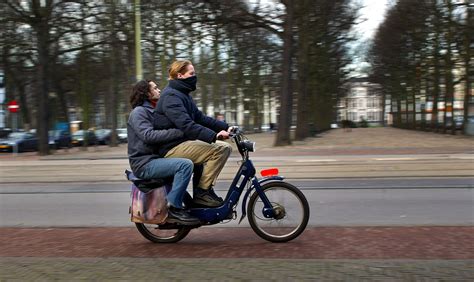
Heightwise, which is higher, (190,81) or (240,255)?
(190,81)

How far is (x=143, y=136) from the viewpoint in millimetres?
4949

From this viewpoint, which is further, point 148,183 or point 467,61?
point 467,61

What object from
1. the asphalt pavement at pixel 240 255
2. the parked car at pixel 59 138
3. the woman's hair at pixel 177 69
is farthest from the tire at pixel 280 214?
the parked car at pixel 59 138

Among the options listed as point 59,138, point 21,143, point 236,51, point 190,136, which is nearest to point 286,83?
point 236,51

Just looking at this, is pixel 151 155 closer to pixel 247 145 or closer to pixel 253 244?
pixel 247 145

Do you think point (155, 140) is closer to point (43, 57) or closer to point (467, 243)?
point (467, 243)

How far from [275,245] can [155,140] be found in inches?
61.7

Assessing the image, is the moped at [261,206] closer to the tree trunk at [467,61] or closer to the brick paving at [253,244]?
the brick paving at [253,244]

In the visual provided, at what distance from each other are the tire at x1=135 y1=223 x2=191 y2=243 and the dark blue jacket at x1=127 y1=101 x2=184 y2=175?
26.8 inches

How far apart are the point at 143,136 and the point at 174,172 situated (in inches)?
18.0

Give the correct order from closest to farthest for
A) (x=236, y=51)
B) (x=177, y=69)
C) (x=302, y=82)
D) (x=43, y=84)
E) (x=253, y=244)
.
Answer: (x=177, y=69) → (x=253, y=244) → (x=43, y=84) → (x=302, y=82) → (x=236, y=51)

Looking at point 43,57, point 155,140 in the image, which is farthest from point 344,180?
point 43,57

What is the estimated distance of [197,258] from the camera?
4508 mm

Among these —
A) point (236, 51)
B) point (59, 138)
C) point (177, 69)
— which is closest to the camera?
point (177, 69)
